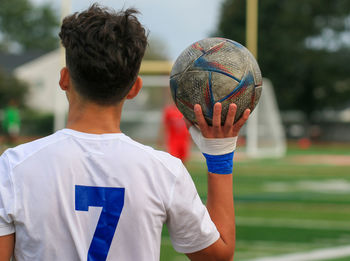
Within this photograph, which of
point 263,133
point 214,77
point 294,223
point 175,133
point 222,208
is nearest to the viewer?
point 222,208

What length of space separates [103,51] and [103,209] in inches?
17.0

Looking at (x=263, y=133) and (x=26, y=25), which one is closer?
(x=263, y=133)

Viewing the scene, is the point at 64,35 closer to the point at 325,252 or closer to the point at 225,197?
the point at 225,197

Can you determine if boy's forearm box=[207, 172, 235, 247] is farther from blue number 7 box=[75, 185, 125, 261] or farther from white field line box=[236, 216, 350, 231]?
white field line box=[236, 216, 350, 231]

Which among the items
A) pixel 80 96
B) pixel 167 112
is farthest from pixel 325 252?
pixel 167 112

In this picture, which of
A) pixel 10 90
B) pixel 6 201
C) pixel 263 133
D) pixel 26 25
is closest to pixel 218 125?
pixel 6 201

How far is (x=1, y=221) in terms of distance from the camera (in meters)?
1.56

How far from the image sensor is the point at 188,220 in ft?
5.50

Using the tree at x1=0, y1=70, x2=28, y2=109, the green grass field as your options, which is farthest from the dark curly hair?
the tree at x1=0, y1=70, x2=28, y2=109

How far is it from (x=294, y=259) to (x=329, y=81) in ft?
114

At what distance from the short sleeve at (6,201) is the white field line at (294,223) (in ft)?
17.8

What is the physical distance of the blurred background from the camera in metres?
6.62

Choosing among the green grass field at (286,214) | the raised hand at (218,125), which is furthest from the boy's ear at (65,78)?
the green grass field at (286,214)

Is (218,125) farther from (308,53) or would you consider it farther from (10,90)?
(10,90)
